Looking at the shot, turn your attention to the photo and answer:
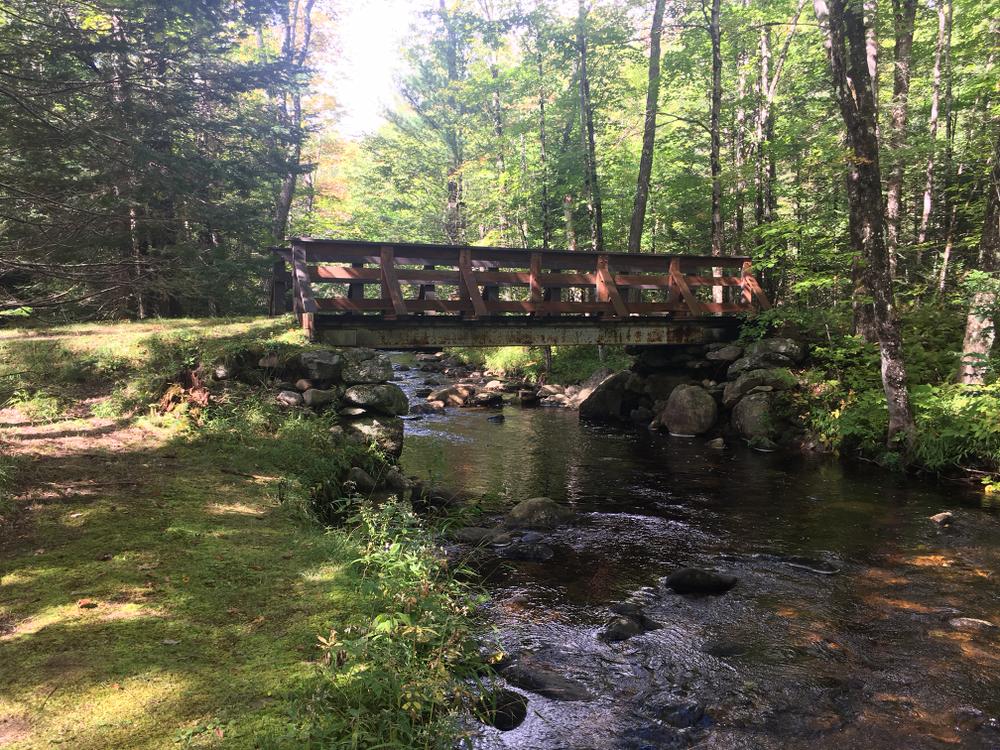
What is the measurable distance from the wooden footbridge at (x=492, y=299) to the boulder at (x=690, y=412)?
1.38 metres

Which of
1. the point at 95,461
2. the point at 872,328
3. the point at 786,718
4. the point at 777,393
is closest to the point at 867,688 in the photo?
the point at 786,718

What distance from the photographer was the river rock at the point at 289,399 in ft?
29.9

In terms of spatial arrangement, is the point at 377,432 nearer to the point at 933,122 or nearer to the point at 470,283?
the point at 470,283

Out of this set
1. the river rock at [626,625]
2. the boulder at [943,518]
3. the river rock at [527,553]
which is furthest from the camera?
the boulder at [943,518]

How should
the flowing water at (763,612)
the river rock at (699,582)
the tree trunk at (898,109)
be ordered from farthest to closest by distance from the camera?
1. the tree trunk at (898,109)
2. the river rock at (699,582)
3. the flowing water at (763,612)

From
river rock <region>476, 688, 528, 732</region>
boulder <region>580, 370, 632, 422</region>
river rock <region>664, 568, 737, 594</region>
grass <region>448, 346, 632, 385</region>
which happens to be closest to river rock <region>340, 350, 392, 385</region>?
river rock <region>664, 568, 737, 594</region>

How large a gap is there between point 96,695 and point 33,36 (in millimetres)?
10425

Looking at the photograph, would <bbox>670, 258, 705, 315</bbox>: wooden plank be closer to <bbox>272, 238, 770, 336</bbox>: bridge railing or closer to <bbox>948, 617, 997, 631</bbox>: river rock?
<bbox>272, 238, 770, 336</bbox>: bridge railing

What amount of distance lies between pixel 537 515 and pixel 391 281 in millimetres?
5363

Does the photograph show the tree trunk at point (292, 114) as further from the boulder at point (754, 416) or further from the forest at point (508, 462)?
the boulder at point (754, 416)

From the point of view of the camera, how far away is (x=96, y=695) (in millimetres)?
2973

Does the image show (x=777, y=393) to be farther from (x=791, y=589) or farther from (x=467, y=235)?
(x=467, y=235)

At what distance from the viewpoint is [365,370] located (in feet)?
33.1

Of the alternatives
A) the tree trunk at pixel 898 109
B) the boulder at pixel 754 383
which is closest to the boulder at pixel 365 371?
the boulder at pixel 754 383
